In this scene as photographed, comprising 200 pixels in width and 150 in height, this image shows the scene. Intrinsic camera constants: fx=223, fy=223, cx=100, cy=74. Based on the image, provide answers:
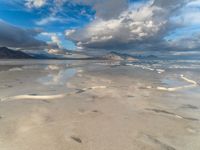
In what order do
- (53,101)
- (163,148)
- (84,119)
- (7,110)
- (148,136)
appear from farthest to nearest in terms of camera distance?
1. (53,101)
2. (7,110)
3. (84,119)
4. (148,136)
5. (163,148)

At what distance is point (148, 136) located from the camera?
229 inches

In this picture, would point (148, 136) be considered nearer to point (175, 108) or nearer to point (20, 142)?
point (20, 142)

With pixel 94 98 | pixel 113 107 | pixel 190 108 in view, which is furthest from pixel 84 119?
pixel 190 108

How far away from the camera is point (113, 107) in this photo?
909 centimetres

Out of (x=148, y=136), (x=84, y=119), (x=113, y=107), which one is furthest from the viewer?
(x=113, y=107)

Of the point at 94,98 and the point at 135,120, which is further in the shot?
the point at 94,98

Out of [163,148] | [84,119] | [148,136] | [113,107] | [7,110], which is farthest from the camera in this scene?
[113,107]

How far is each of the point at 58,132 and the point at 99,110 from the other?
2828 millimetres

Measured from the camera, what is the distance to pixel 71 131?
19.6 ft

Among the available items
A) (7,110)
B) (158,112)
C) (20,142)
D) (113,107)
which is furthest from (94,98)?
(20,142)

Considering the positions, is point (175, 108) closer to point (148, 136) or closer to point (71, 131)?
point (148, 136)

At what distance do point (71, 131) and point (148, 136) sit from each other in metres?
2.04

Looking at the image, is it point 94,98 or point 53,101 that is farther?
point 94,98

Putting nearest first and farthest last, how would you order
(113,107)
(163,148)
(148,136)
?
(163,148) < (148,136) < (113,107)
